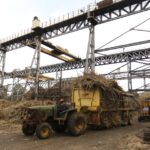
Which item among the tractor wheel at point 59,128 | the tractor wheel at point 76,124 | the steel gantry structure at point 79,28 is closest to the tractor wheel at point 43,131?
the tractor wheel at point 76,124

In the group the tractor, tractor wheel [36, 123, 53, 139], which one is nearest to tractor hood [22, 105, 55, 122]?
the tractor

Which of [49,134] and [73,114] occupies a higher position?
[73,114]

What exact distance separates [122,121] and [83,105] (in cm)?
310

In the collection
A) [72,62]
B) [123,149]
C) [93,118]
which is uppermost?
[72,62]

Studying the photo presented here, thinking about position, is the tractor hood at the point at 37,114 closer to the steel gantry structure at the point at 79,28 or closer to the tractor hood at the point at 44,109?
the tractor hood at the point at 44,109

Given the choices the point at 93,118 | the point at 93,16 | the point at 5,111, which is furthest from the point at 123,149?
the point at 93,16

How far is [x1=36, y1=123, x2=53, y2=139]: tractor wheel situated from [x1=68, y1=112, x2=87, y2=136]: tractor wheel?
98 cm

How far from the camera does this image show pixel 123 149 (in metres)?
8.00

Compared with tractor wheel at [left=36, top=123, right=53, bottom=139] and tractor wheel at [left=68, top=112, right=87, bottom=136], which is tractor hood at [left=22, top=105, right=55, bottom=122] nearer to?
tractor wheel at [left=36, top=123, right=53, bottom=139]

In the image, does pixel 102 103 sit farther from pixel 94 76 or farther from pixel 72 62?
pixel 72 62

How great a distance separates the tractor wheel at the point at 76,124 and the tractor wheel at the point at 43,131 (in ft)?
3.23

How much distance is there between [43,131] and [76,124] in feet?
5.44

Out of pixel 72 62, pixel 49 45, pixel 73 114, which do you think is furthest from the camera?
pixel 72 62

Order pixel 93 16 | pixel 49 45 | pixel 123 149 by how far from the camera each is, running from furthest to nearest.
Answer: pixel 49 45 → pixel 93 16 → pixel 123 149
